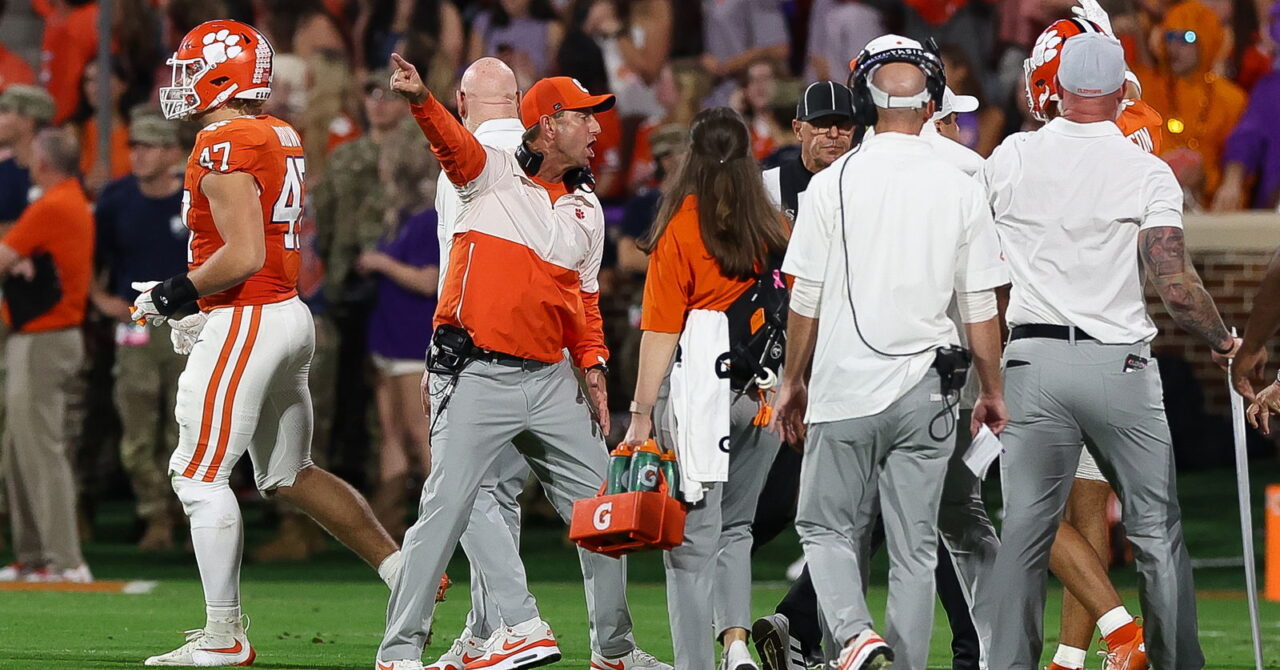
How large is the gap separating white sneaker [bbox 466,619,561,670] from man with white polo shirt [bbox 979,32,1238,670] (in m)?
1.61

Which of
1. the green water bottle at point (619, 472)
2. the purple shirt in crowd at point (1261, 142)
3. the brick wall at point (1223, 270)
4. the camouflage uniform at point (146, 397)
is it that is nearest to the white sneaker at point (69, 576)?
the camouflage uniform at point (146, 397)

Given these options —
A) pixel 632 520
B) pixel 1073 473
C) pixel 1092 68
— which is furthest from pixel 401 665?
pixel 1092 68

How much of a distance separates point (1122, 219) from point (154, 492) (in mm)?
8149

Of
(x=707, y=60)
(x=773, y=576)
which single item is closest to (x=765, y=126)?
(x=707, y=60)

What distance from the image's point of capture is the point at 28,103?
12.8 meters

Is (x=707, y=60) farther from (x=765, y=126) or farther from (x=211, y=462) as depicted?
(x=211, y=462)

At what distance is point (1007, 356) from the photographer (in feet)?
23.1

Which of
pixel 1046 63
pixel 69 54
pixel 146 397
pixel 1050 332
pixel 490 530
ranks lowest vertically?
pixel 146 397

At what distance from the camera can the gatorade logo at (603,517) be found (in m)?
6.97

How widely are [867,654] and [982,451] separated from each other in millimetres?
892

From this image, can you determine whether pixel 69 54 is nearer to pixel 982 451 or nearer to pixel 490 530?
pixel 490 530

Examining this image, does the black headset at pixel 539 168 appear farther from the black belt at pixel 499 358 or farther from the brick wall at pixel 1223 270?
the brick wall at pixel 1223 270

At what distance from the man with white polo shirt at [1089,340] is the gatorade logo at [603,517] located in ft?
4.18

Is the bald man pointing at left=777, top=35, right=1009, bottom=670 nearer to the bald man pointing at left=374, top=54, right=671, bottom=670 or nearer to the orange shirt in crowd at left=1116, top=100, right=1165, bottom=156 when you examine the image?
the bald man pointing at left=374, top=54, right=671, bottom=670
